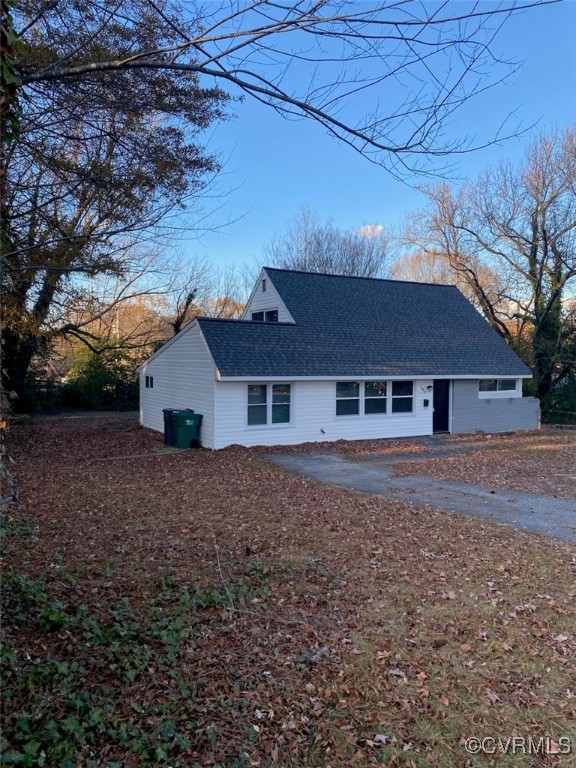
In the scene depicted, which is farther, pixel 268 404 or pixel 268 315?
pixel 268 315

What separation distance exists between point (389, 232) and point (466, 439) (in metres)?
21.1

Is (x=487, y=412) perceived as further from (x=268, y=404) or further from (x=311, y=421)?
(x=268, y=404)

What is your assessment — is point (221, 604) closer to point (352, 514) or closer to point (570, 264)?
point (352, 514)

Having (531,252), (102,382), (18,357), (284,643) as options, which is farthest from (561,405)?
(284,643)

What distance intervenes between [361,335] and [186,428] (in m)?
7.60

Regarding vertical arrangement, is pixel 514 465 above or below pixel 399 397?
below

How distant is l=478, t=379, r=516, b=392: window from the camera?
20.8 m

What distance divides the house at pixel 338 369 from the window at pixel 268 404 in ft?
0.10

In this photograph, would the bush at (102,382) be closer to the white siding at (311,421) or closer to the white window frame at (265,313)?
the white window frame at (265,313)

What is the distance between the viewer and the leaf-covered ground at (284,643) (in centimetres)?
292

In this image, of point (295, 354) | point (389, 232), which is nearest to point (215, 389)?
point (295, 354)

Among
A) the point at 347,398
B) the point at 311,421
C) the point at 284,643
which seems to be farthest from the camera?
the point at 347,398

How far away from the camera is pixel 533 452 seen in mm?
15875

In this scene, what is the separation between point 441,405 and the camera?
20062mm
